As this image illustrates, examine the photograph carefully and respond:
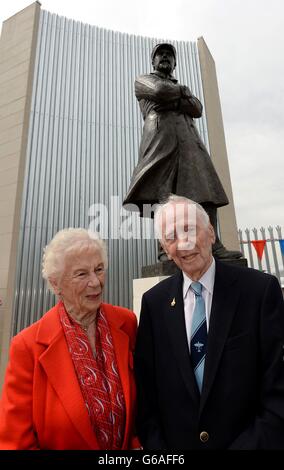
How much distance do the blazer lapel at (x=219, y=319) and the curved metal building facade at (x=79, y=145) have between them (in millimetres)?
6432

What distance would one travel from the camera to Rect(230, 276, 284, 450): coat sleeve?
83 cm

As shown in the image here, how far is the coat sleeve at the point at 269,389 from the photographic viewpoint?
0.83m

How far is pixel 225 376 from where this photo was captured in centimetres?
90

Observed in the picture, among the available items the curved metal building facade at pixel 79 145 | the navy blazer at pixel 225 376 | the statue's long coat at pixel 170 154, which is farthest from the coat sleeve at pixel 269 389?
the curved metal building facade at pixel 79 145

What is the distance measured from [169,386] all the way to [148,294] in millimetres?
369

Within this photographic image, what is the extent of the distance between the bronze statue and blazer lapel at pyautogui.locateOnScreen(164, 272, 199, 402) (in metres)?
1.62

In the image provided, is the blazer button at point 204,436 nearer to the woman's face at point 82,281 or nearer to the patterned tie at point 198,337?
the patterned tie at point 198,337

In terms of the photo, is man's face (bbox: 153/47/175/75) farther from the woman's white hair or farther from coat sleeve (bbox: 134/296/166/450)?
coat sleeve (bbox: 134/296/166/450)

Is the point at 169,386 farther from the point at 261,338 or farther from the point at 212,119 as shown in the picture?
the point at 212,119

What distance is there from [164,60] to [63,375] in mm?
3255

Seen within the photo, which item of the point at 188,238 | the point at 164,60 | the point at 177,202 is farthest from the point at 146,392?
the point at 164,60

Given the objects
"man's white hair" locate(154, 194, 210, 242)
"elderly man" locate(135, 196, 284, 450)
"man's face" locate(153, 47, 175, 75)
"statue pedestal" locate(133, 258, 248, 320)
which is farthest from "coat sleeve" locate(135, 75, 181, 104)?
"elderly man" locate(135, 196, 284, 450)

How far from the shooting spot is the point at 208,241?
112cm
